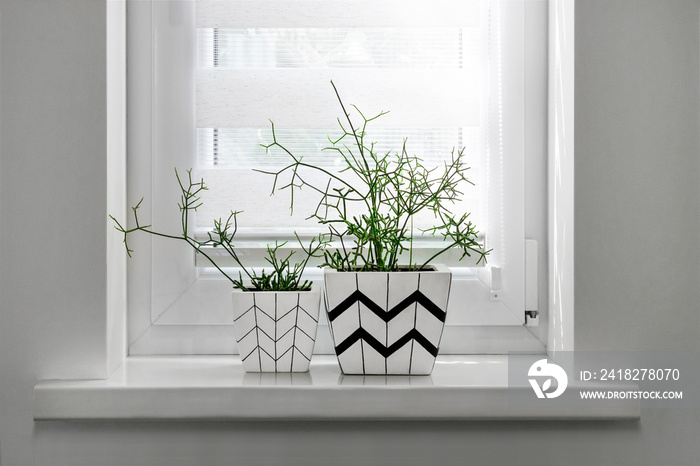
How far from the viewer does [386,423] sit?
87 cm

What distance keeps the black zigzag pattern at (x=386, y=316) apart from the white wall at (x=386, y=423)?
0.10m

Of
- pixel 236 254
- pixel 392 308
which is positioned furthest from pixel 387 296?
pixel 236 254

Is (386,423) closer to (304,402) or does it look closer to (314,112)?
(304,402)

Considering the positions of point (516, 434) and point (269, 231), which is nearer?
point (516, 434)

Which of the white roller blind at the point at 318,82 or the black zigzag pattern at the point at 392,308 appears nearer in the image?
the black zigzag pattern at the point at 392,308

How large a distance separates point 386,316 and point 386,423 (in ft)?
0.49

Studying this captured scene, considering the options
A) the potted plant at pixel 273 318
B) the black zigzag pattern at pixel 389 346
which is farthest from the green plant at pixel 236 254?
the black zigzag pattern at pixel 389 346

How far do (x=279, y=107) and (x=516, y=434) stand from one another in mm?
596

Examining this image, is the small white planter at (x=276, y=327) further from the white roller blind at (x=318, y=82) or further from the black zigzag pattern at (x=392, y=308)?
the white roller blind at (x=318, y=82)

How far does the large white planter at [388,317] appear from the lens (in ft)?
2.83

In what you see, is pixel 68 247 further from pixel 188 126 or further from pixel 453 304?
pixel 453 304

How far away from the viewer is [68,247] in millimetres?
861

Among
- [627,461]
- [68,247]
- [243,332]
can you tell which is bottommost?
[627,461]

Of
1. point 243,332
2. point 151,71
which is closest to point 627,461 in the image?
point 243,332
